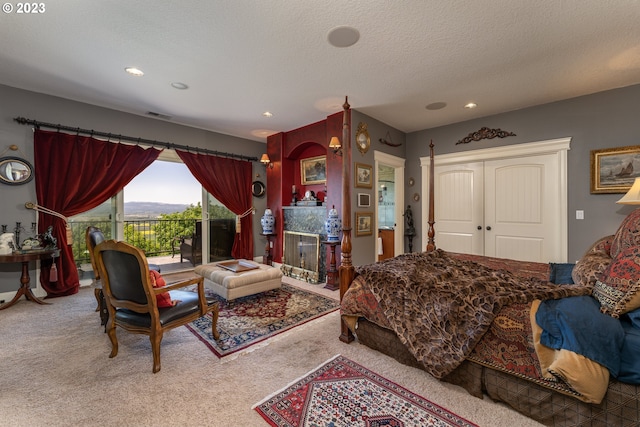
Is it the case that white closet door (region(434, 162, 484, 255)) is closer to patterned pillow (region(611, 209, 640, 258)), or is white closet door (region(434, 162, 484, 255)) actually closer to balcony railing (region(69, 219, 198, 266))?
patterned pillow (region(611, 209, 640, 258))

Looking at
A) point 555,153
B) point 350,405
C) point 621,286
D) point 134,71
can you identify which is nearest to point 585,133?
point 555,153

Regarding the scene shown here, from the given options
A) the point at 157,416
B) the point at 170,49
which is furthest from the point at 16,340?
the point at 170,49

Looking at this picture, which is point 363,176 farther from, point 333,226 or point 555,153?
point 555,153

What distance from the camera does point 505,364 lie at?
4.99 feet

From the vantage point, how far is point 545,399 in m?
1.42

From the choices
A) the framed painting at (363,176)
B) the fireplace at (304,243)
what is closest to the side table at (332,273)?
the fireplace at (304,243)

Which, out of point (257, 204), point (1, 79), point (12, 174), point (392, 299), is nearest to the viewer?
point (392, 299)

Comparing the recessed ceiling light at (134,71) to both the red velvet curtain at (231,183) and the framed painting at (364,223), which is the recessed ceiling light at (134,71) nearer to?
the red velvet curtain at (231,183)

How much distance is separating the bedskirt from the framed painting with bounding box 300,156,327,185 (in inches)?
137

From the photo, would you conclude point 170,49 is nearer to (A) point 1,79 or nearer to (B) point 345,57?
(B) point 345,57

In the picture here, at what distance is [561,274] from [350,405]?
2.05m

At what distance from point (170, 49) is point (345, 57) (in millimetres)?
1650

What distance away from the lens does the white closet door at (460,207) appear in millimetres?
4430

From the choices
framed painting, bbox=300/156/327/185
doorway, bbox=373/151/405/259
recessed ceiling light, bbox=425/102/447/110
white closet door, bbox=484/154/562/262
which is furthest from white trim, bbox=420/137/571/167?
framed painting, bbox=300/156/327/185
